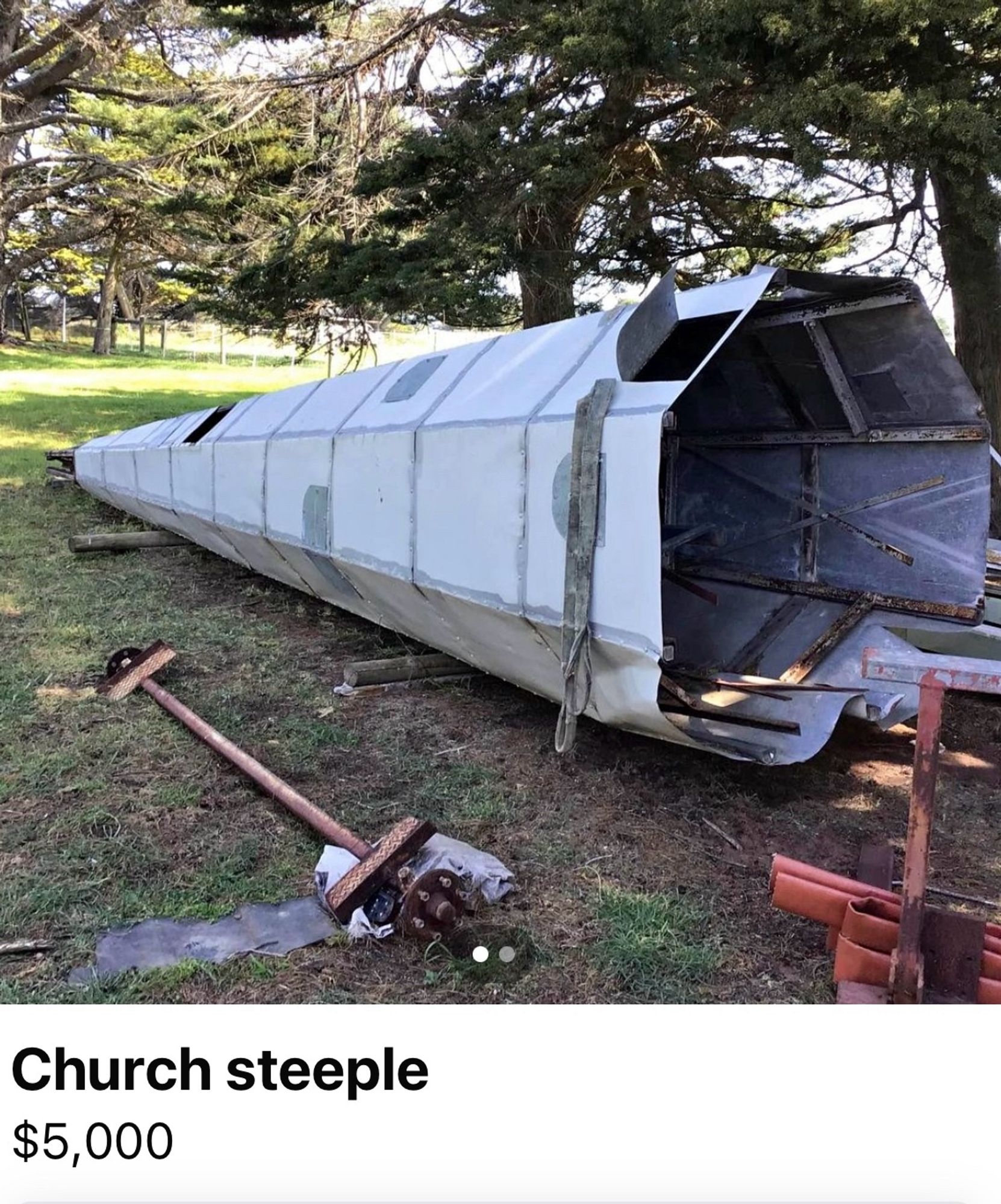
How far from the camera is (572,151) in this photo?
28.0 ft

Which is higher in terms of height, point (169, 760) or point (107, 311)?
point (107, 311)

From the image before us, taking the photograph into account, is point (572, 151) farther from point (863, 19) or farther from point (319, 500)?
point (319, 500)

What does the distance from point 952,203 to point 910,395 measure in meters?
2.53

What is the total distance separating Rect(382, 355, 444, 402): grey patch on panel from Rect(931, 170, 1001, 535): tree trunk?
12.4 feet

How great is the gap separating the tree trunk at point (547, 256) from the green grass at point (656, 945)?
7.07m

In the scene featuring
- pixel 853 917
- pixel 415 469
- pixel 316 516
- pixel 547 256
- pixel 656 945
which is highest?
pixel 547 256

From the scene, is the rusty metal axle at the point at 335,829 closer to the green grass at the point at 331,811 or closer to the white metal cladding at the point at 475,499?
the green grass at the point at 331,811

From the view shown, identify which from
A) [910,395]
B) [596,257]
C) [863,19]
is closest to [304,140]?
[596,257]

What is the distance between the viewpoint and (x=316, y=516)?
7.00m

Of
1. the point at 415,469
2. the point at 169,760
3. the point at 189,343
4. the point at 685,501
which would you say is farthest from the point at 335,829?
the point at 189,343

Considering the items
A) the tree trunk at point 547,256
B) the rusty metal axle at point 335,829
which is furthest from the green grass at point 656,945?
the tree trunk at point 547,256

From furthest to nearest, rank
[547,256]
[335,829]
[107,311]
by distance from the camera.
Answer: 1. [107,311]
2. [547,256]
3. [335,829]

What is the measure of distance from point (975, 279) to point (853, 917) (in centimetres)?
647

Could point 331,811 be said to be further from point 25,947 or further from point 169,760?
point 25,947
